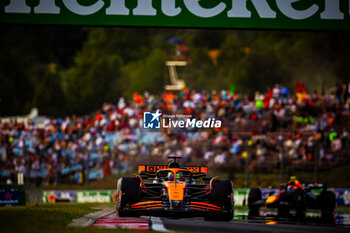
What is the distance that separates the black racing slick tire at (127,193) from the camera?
44.2ft

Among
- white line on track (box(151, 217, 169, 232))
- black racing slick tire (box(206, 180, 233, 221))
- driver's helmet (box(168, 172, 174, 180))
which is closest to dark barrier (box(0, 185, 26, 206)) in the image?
white line on track (box(151, 217, 169, 232))

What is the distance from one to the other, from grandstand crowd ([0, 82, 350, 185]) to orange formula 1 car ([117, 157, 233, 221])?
9.59 m

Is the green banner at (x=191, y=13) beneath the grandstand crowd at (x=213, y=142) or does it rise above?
above

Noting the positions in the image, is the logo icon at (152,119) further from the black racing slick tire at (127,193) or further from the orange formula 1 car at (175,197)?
the black racing slick tire at (127,193)

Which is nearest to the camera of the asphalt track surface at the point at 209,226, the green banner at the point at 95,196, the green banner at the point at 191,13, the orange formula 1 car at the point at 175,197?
the asphalt track surface at the point at 209,226

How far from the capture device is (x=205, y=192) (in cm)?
1409

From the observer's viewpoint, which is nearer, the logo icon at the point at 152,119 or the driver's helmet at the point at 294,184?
the logo icon at the point at 152,119

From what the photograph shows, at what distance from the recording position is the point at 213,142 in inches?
1014

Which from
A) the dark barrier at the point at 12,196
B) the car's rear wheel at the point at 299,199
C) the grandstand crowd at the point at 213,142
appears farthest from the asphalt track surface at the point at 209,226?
the grandstand crowd at the point at 213,142

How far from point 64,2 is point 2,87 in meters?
42.2

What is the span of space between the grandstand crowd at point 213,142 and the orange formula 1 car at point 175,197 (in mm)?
9591

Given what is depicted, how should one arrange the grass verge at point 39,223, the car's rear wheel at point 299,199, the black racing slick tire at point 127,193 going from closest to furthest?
the grass verge at point 39,223 < the black racing slick tire at point 127,193 < the car's rear wheel at point 299,199

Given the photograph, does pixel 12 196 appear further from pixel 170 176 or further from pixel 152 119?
pixel 170 176

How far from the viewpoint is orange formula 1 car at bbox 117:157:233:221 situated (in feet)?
43.4
